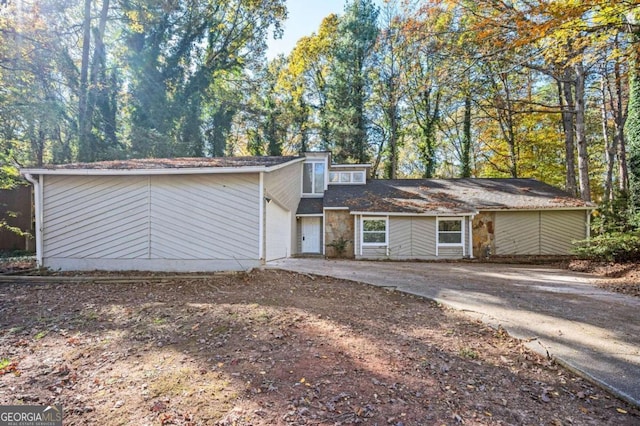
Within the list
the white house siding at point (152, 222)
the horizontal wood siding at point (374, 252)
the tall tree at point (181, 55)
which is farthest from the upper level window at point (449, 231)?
the tall tree at point (181, 55)

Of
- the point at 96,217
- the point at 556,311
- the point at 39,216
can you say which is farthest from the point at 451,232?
the point at 39,216

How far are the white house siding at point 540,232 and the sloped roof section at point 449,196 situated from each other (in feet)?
1.46

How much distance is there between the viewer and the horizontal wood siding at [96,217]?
24.6 ft

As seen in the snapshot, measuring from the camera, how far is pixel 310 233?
535 inches

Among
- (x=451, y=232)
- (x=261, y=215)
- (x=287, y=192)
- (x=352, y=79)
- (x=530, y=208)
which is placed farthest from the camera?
(x=352, y=79)

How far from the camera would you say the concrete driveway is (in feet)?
10.2

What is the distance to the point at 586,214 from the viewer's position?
12.0 meters

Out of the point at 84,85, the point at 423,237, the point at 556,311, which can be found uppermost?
the point at 84,85

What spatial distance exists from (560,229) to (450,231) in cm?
454

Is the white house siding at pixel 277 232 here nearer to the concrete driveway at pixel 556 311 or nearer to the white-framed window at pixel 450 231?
the concrete driveway at pixel 556 311

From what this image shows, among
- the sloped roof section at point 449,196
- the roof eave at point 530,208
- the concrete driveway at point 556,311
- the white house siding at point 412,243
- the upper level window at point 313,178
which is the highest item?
the upper level window at point 313,178

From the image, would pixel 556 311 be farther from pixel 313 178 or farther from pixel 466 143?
pixel 466 143

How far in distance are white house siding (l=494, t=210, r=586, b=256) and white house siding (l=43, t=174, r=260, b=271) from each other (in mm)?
10810

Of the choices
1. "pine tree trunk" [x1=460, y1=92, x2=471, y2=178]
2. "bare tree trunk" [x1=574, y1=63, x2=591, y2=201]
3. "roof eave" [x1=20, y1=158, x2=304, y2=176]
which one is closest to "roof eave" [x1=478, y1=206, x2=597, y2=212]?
"bare tree trunk" [x1=574, y1=63, x2=591, y2=201]
